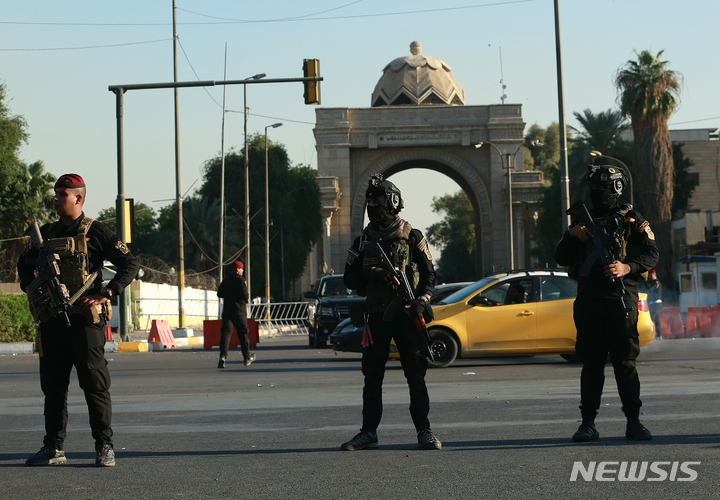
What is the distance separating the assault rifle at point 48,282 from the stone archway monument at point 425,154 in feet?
217

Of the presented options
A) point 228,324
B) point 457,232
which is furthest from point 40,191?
point 457,232

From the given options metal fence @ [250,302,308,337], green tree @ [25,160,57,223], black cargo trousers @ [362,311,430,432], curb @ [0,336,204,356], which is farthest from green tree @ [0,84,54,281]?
black cargo trousers @ [362,311,430,432]

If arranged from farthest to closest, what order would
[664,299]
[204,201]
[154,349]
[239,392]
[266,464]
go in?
[204,201] → [664,299] → [154,349] → [239,392] → [266,464]

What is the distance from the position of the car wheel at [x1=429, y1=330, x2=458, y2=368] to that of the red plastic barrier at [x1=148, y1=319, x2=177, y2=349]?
44.4 ft

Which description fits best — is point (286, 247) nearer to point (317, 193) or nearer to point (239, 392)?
point (317, 193)

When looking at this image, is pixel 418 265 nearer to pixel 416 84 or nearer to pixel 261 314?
pixel 261 314

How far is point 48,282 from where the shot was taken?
714cm

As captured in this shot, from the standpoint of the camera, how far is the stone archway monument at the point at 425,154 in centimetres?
7525

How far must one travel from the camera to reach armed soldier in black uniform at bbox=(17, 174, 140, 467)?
7.15 m

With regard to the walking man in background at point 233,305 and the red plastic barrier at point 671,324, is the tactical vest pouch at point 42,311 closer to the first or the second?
the walking man in background at point 233,305

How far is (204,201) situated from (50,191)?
18.0 meters

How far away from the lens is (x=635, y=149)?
1987 inches

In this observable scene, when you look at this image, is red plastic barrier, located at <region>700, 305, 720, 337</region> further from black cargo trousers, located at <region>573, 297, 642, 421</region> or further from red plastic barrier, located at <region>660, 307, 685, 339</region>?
black cargo trousers, located at <region>573, 297, 642, 421</region>

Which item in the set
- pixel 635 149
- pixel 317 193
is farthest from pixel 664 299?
pixel 317 193
